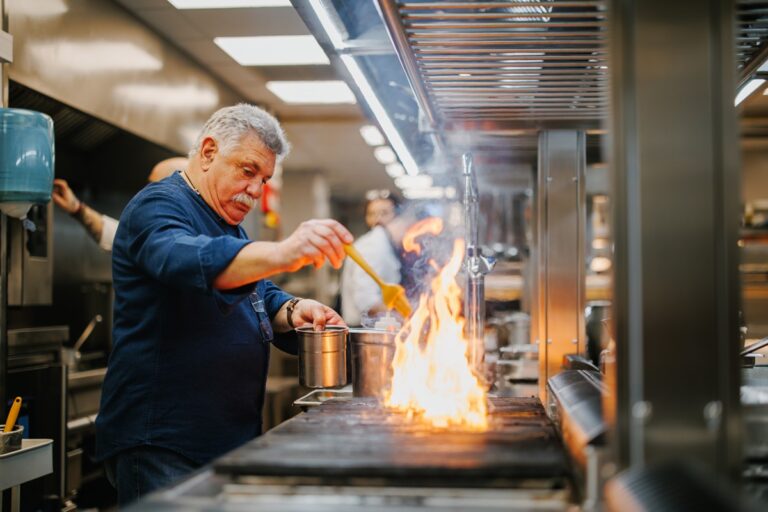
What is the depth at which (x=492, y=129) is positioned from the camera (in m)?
3.04

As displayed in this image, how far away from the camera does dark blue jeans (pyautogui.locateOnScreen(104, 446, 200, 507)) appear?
203 centimetres

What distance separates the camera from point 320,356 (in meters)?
2.42

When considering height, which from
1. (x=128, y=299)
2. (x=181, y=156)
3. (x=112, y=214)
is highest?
(x=181, y=156)

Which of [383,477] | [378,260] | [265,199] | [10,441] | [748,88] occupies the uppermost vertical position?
[265,199]

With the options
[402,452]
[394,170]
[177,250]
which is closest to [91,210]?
[177,250]

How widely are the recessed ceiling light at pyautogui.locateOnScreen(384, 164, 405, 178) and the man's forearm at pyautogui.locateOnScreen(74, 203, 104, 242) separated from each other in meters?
6.48

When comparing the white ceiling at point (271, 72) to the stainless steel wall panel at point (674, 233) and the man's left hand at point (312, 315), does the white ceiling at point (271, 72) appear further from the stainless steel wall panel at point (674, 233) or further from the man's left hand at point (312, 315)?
Result: the stainless steel wall panel at point (674, 233)

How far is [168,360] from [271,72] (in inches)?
170

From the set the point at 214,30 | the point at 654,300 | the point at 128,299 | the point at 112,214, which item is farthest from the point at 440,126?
the point at 112,214

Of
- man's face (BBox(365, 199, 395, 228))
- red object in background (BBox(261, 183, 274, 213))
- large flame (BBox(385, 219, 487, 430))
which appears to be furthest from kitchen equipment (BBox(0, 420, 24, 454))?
red object in background (BBox(261, 183, 274, 213))

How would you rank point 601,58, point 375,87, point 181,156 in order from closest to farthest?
point 601,58, point 375,87, point 181,156

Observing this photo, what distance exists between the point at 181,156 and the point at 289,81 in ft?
4.22

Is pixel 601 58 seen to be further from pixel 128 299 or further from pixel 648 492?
pixel 128 299

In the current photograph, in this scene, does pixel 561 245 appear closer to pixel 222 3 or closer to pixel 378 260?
pixel 378 260
